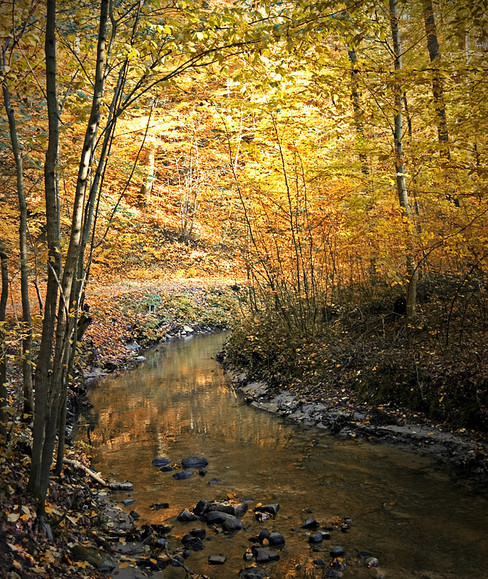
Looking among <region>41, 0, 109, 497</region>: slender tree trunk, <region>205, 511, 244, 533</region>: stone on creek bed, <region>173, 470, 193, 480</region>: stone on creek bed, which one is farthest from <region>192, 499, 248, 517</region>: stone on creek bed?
<region>41, 0, 109, 497</region>: slender tree trunk

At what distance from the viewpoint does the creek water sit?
4109 millimetres

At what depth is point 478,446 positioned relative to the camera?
582cm

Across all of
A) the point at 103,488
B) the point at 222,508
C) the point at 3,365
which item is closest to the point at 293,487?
the point at 222,508

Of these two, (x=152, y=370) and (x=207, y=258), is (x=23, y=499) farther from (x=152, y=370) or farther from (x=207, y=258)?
(x=207, y=258)

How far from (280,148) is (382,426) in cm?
505

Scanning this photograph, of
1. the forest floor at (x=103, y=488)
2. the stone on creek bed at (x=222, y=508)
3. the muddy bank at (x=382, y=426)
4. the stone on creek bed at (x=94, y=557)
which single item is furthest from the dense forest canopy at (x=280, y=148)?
the stone on creek bed at (x=222, y=508)

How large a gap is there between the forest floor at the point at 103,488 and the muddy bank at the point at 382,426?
1 cm

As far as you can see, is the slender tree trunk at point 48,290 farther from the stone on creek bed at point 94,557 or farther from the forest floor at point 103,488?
the stone on creek bed at point 94,557

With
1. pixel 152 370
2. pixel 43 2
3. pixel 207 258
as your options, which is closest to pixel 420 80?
pixel 43 2

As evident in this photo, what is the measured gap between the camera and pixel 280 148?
28.7ft

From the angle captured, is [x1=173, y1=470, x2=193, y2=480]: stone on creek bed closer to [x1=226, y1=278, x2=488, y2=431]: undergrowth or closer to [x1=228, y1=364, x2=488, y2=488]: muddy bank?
[x1=228, y1=364, x2=488, y2=488]: muddy bank

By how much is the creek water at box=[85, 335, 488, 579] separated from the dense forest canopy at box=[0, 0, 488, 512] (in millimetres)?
1515

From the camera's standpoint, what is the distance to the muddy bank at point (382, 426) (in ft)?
18.9

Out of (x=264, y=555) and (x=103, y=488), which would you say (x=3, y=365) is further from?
(x=264, y=555)
